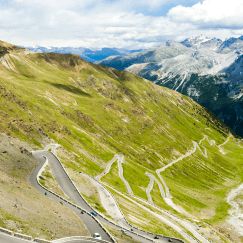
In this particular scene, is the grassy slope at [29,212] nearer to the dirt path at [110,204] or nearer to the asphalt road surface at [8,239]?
the asphalt road surface at [8,239]

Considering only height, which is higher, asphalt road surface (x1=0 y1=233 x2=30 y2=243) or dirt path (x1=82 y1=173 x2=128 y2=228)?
asphalt road surface (x1=0 y1=233 x2=30 y2=243)

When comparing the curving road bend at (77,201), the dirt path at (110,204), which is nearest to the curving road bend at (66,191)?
the curving road bend at (77,201)

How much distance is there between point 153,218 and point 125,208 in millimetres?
9773

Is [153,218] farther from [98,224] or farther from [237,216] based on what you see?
[237,216]

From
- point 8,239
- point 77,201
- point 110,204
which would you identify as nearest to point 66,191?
point 77,201

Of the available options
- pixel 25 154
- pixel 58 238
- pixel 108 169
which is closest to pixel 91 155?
pixel 108 169

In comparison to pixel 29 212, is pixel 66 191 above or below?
below

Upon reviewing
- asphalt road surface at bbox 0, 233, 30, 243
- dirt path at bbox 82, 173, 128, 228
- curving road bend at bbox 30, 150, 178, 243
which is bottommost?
A: dirt path at bbox 82, 173, 128, 228

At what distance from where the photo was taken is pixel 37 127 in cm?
18688

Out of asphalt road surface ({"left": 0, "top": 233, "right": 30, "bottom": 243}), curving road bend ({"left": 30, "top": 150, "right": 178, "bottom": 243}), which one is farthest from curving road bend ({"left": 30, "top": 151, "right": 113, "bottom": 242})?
asphalt road surface ({"left": 0, "top": 233, "right": 30, "bottom": 243})

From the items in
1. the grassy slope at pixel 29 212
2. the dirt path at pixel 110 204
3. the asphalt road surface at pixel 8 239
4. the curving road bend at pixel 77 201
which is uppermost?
the asphalt road surface at pixel 8 239

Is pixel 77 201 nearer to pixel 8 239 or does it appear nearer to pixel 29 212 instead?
pixel 29 212

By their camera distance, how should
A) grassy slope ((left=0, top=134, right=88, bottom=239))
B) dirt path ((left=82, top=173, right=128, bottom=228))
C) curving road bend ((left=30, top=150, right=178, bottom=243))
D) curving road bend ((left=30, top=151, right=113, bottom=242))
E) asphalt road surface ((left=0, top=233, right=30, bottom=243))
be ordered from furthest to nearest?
dirt path ((left=82, top=173, right=128, bottom=228)) → curving road bend ((left=30, top=150, right=178, bottom=243)) → curving road bend ((left=30, top=151, right=113, bottom=242)) → grassy slope ((left=0, top=134, right=88, bottom=239)) → asphalt road surface ((left=0, top=233, right=30, bottom=243))

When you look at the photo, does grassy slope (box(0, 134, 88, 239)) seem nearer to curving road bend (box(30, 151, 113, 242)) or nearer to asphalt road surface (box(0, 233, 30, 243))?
curving road bend (box(30, 151, 113, 242))
